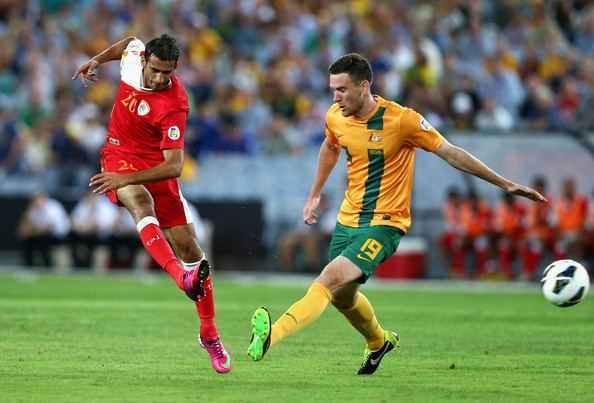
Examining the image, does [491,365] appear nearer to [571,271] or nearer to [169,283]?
[571,271]

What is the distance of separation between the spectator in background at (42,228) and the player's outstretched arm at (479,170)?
16.1 metres

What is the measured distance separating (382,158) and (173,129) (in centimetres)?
164

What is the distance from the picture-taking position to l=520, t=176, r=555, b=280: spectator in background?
22.8 metres

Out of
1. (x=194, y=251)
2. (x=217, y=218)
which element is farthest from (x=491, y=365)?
(x=217, y=218)

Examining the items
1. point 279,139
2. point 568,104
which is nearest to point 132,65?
point 279,139

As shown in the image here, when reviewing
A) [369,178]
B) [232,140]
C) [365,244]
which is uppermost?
[369,178]

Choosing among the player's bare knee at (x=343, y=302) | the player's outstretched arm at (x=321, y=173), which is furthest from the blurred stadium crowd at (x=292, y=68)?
the player's bare knee at (x=343, y=302)

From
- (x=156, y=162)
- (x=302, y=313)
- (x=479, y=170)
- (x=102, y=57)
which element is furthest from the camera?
(x=102, y=57)

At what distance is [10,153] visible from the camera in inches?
1005

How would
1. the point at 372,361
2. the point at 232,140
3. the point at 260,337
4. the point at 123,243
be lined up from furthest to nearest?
the point at 232,140 → the point at 123,243 → the point at 372,361 → the point at 260,337

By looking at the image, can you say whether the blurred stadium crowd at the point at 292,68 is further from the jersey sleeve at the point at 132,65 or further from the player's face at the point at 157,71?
the player's face at the point at 157,71

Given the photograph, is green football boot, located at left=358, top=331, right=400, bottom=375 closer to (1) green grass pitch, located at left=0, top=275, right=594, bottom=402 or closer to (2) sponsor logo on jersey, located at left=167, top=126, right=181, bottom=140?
(1) green grass pitch, located at left=0, top=275, right=594, bottom=402

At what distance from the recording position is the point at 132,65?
10.3 m

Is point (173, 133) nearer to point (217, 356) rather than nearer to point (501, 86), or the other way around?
point (217, 356)
